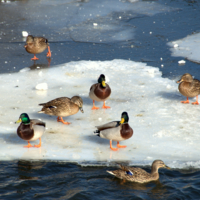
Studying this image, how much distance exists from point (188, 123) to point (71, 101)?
7.74 ft

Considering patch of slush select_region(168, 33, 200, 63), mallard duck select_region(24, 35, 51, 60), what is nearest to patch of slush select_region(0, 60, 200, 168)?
mallard duck select_region(24, 35, 51, 60)

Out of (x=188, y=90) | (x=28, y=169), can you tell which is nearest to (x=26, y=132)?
(x=28, y=169)

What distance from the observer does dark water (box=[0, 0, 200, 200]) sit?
5.10 m

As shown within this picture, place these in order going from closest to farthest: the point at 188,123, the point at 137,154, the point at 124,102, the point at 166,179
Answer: the point at 166,179 < the point at 137,154 < the point at 188,123 < the point at 124,102

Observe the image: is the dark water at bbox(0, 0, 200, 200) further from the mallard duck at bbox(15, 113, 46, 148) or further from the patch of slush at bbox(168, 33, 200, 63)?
the mallard duck at bbox(15, 113, 46, 148)

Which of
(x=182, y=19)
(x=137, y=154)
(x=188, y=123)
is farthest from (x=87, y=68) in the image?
(x=182, y=19)

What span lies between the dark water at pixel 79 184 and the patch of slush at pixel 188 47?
238 inches

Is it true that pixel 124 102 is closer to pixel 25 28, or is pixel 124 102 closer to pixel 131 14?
pixel 25 28

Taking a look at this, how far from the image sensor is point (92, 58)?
11023 mm

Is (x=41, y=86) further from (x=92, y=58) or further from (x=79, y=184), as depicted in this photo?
(x=79, y=184)

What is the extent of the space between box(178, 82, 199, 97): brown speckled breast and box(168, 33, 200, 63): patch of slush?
2.87m

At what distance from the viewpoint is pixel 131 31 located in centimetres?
1350

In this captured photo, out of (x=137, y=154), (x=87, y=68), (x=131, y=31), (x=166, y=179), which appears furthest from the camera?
(x=131, y=31)

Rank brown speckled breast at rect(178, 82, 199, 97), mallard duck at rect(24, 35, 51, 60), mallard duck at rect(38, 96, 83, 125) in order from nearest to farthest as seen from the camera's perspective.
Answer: mallard duck at rect(38, 96, 83, 125) < brown speckled breast at rect(178, 82, 199, 97) < mallard duck at rect(24, 35, 51, 60)
